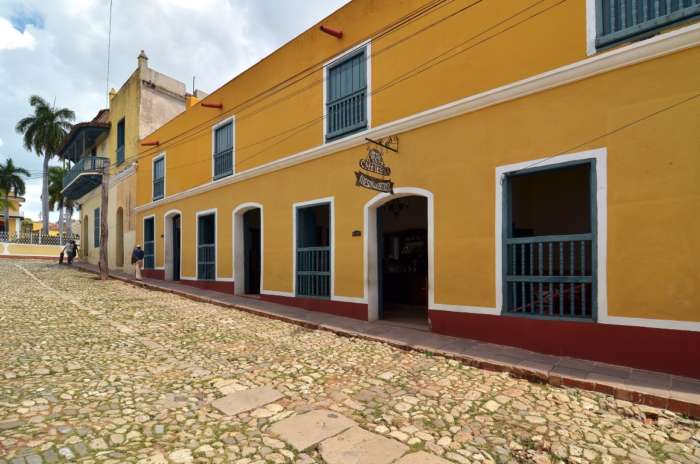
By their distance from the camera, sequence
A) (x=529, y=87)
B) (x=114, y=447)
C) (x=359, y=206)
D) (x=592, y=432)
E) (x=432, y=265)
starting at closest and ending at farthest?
(x=114, y=447), (x=592, y=432), (x=529, y=87), (x=432, y=265), (x=359, y=206)

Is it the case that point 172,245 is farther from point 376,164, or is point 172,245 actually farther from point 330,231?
point 376,164

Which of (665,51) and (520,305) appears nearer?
(665,51)

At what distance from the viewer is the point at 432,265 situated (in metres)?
6.60

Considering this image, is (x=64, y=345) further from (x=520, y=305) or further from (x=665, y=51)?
(x=665, y=51)

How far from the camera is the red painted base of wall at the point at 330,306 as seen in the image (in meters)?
7.79

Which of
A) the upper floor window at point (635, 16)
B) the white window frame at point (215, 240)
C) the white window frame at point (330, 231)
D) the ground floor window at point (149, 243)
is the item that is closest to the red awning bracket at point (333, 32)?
the white window frame at point (330, 231)

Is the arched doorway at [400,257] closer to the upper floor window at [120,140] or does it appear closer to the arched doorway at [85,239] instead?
the upper floor window at [120,140]

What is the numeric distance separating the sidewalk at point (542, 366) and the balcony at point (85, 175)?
16.2 meters

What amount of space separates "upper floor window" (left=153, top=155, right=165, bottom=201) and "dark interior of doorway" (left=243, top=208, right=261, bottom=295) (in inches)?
195

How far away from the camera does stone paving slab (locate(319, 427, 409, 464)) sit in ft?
9.61

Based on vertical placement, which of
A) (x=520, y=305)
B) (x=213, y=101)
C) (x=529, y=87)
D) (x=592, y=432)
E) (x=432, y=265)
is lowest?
(x=592, y=432)

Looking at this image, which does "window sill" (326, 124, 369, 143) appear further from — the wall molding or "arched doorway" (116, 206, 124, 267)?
"arched doorway" (116, 206, 124, 267)

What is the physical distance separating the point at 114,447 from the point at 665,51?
6.62 meters

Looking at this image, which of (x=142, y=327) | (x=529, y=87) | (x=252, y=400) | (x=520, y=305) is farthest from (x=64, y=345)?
(x=529, y=87)
